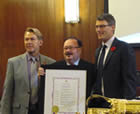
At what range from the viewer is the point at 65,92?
1.10 m

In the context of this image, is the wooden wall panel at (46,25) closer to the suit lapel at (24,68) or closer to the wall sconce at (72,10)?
the wall sconce at (72,10)

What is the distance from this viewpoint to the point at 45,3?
274 cm

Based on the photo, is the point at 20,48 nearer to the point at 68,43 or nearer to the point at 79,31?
the point at 79,31

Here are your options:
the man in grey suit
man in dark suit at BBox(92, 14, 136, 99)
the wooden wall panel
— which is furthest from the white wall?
the man in grey suit

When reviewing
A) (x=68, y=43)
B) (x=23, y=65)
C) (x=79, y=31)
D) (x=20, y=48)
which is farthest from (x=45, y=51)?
(x=68, y=43)

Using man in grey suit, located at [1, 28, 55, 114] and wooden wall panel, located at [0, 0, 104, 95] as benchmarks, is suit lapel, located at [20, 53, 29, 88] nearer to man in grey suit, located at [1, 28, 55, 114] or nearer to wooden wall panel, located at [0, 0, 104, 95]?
man in grey suit, located at [1, 28, 55, 114]

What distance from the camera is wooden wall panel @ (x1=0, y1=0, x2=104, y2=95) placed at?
257cm

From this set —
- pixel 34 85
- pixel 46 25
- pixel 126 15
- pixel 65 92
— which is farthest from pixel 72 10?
pixel 65 92

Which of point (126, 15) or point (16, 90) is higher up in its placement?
point (126, 15)

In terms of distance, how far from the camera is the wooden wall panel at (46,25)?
2574 millimetres

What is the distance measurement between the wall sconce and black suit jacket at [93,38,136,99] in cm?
93

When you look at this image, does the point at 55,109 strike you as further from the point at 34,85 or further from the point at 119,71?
the point at 119,71

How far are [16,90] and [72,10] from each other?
51.1 inches

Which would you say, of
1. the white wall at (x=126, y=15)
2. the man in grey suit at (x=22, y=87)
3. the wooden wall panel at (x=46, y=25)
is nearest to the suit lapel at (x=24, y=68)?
the man in grey suit at (x=22, y=87)
